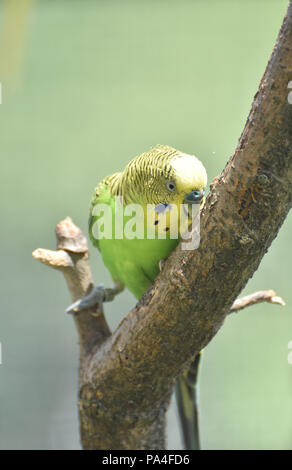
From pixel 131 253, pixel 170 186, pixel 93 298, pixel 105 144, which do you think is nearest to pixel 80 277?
pixel 93 298

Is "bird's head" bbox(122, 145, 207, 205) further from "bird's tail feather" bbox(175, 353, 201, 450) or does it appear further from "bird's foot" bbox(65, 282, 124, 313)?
"bird's tail feather" bbox(175, 353, 201, 450)

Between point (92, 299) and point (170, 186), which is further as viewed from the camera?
point (92, 299)

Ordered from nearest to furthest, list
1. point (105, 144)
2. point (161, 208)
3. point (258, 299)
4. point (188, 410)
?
1. point (161, 208)
2. point (258, 299)
3. point (188, 410)
4. point (105, 144)

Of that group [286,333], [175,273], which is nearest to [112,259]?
[175,273]

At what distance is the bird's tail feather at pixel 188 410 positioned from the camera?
1.59 m

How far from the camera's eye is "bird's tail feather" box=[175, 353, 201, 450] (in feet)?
5.22

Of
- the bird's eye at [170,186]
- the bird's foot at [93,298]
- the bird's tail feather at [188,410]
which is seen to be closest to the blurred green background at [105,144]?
the bird's tail feather at [188,410]

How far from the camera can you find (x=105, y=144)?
9.39 ft

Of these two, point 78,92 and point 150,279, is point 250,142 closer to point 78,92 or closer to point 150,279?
point 150,279

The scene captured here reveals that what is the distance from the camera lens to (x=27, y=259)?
284 centimetres

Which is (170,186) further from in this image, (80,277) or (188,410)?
(188,410)

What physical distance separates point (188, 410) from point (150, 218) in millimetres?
749

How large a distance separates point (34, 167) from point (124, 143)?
569 millimetres

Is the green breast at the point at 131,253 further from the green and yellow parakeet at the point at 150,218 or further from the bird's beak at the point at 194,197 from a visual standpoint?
the bird's beak at the point at 194,197
